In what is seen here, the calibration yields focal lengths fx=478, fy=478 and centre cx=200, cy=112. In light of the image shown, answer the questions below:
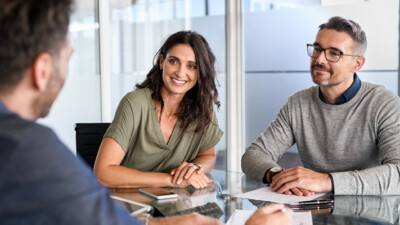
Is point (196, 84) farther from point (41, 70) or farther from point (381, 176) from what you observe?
point (41, 70)

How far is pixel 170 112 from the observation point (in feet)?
8.98

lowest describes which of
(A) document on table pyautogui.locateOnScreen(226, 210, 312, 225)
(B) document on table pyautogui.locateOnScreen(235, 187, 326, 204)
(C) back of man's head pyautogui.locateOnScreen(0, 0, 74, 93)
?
(B) document on table pyautogui.locateOnScreen(235, 187, 326, 204)

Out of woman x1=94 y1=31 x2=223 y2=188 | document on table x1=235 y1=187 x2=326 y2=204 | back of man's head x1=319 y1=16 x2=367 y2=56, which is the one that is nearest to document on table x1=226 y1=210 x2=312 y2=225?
document on table x1=235 y1=187 x2=326 y2=204

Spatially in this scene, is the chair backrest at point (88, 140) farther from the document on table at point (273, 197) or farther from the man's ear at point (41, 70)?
the man's ear at point (41, 70)

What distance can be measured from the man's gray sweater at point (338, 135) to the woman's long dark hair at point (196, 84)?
0.37 m

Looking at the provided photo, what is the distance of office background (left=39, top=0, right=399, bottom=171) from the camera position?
157 inches

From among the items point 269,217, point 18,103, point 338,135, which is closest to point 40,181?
point 18,103

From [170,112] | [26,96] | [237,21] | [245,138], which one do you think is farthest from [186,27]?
[26,96]

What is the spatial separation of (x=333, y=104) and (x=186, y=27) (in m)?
2.67

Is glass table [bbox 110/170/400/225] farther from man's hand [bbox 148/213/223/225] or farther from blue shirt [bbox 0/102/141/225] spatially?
blue shirt [bbox 0/102/141/225]

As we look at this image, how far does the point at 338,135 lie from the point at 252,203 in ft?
2.70

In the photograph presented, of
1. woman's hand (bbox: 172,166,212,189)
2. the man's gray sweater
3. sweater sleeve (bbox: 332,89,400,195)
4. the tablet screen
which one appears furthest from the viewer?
the man's gray sweater

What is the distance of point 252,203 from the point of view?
1.98m

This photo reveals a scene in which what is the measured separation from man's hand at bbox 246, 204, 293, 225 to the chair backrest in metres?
1.79
